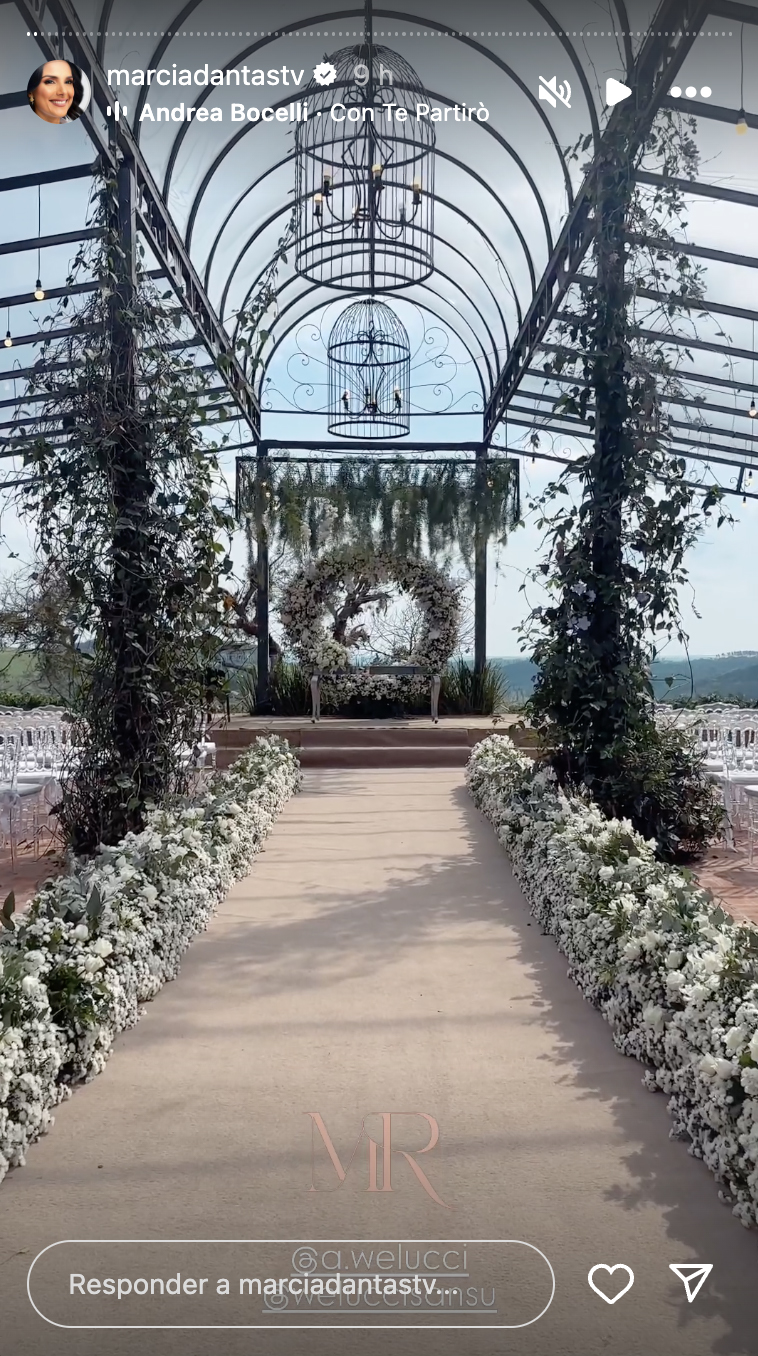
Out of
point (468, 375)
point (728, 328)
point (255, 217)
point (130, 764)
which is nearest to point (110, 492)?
point (130, 764)

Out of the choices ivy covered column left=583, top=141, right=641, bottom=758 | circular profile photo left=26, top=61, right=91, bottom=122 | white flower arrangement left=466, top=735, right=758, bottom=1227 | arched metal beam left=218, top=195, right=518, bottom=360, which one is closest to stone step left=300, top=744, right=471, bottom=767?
arched metal beam left=218, top=195, right=518, bottom=360

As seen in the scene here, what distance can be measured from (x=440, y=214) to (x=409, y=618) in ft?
17.3

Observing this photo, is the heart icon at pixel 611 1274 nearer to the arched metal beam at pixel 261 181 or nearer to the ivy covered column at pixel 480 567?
the arched metal beam at pixel 261 181

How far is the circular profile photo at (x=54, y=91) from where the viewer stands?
330 cm

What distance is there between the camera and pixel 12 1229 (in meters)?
1.94

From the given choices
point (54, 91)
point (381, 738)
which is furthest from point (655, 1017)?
point (381, 738)

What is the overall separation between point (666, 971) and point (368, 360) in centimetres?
1077

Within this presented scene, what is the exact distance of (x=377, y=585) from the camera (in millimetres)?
13586

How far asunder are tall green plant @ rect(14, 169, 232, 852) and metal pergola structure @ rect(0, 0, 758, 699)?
286 millimetres

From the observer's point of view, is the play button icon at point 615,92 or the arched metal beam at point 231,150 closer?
the play button icon at point 615,92

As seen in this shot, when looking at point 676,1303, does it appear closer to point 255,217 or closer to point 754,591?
point 255,217

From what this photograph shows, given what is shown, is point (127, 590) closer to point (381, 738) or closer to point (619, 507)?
point (619, 507)

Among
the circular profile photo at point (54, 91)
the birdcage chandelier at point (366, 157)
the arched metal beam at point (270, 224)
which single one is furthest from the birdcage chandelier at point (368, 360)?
the circular profile photo at point (54, 91)

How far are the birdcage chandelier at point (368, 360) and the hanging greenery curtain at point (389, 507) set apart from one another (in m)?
1.03
